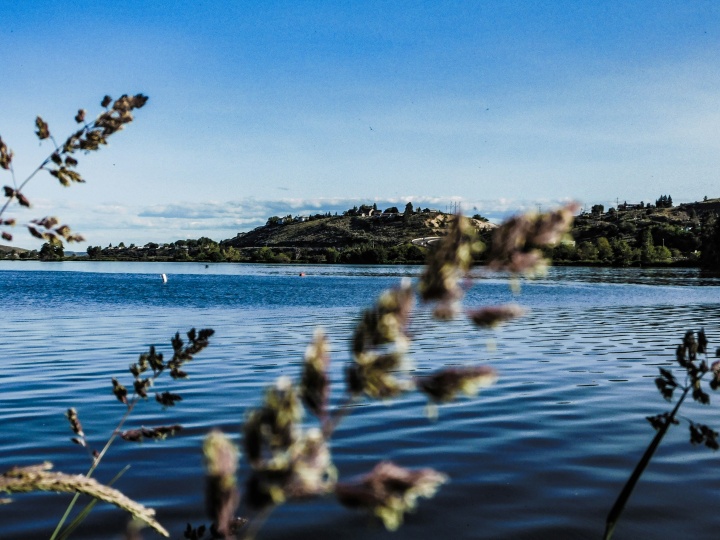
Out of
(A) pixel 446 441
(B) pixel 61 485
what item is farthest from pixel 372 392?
(A) pixel 446 441

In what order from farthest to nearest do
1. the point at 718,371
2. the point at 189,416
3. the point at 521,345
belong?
the point at 521,345, the point at 189,416, the point at 718,371

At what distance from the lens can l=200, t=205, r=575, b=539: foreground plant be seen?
83 cm

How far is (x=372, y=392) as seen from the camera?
0.97 metres

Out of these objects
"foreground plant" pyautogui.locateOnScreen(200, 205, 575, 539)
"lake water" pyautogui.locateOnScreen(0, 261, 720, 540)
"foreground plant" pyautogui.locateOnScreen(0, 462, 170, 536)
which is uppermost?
"foreground plant" pyautogui.locateOnScreen(200, 205, 575, 539)

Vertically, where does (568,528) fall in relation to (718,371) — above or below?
below

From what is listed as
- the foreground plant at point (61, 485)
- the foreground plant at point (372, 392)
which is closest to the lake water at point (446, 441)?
the foreground plant at point (372, 392)

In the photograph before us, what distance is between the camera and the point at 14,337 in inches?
1107

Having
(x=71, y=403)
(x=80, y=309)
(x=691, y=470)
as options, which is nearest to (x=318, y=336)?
(x=691, y=470)

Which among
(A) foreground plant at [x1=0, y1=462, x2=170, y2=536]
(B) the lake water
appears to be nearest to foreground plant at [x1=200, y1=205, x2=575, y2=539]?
(B) the lake water

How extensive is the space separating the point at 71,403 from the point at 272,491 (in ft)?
48.1

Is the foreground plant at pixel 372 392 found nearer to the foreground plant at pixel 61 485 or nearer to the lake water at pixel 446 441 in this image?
the lake water at pixel 446 441

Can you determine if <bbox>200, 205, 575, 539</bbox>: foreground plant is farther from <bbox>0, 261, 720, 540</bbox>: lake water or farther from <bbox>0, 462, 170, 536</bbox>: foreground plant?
<bbox>0, 462, 170, 536</bbox>: foreground plant

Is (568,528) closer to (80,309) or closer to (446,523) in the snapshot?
(446,523)

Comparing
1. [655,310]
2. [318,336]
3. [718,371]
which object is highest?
[318,336]
